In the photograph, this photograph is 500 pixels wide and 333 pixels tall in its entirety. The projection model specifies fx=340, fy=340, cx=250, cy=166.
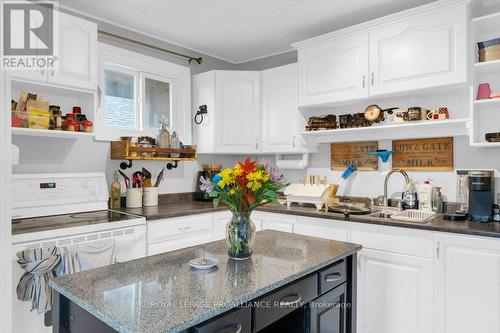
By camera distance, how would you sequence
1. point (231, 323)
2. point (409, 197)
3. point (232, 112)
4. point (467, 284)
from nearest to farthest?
point (231, 323) < point (467, 284) < point (409, 197) < point (232, 112)

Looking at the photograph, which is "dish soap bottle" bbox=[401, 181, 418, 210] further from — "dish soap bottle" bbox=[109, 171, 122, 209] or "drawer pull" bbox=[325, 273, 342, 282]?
"dish soap bottle" bbox=[109, 171, 122, 209]

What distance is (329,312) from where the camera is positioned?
4.83 ft

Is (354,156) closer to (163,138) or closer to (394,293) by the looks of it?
(394,293)

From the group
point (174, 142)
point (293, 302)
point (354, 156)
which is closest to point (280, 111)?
point (354, 156)

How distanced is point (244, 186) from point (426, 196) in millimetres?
1865

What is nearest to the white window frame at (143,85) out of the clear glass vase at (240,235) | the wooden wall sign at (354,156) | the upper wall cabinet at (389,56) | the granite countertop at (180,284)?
the upper wall cabinet at (389,56)

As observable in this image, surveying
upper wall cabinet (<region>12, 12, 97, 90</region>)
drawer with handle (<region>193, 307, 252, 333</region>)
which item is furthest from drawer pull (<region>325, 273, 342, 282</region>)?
upper wall cabinet (<region>12, 12, 97, 90</region>)

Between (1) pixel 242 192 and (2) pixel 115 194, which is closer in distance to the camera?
(1) pixel 242 192

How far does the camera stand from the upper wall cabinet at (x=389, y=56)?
232cm

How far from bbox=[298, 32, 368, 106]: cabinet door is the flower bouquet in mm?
1687

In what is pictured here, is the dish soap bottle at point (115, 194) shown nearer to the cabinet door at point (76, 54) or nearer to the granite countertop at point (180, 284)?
the cabinet door at point (76, 54)

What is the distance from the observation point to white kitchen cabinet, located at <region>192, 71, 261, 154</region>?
3445 millimetres

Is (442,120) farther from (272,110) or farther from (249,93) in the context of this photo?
(249,93)

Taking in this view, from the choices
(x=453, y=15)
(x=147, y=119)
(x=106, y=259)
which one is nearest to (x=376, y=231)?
(x=453, y=15)
